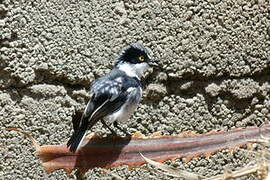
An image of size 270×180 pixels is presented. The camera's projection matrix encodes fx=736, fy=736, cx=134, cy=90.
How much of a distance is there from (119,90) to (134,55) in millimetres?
192

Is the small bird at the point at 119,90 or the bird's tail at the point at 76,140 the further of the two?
the small bird at the point at 119,90

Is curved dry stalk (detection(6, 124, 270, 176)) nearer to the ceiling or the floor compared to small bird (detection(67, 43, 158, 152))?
nearer to the ceiling

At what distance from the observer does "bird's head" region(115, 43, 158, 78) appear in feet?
10.5

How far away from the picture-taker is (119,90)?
3.12 m

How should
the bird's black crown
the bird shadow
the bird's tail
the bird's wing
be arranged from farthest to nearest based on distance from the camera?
1. the bird's black crown
2. the bird's wing
3. the bird's tail
4. the bird shadow

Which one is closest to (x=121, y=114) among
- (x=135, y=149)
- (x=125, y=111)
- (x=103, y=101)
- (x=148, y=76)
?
(x=125, y=111)

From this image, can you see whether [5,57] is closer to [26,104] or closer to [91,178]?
[26,104]

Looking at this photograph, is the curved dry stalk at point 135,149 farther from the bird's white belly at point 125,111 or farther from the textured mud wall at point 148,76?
the textured mud wall at point 148,76

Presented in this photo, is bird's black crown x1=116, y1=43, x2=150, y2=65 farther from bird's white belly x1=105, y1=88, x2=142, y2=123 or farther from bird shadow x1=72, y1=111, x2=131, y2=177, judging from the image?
bird shadow x1=72, y1=111, x2=131, y2=177

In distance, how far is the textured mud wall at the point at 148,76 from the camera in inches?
129

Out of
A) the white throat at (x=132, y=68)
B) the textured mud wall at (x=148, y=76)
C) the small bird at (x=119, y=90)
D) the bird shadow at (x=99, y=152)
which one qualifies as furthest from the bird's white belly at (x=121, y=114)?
the bird shadow at (x=99, y=152)

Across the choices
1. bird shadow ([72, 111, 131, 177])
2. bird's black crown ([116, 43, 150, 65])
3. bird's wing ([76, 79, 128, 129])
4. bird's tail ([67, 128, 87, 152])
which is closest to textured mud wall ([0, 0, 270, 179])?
bird's black crown ([116, 43, 150, 65])

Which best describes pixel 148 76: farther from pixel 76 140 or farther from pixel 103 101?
pixel 76 140

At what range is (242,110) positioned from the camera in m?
3.62
